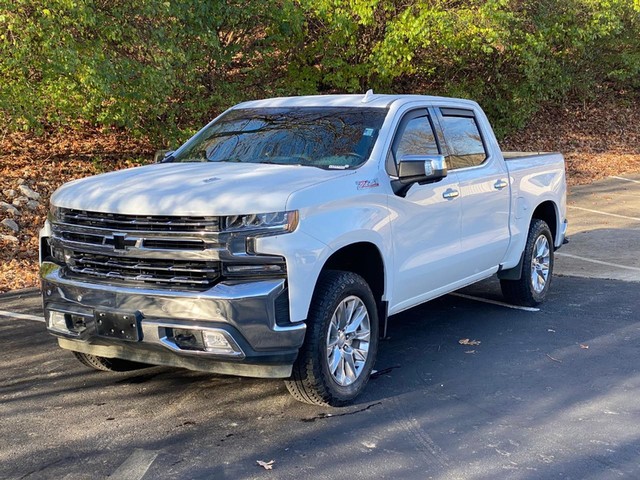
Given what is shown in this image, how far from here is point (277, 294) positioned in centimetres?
458

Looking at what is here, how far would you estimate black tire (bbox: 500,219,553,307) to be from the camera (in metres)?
7.77

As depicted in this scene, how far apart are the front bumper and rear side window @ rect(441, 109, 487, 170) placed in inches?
98.1

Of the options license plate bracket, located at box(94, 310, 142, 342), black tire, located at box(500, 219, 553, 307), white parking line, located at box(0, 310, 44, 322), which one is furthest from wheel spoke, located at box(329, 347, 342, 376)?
white parking line, located at box(0, 310, 44, 322)

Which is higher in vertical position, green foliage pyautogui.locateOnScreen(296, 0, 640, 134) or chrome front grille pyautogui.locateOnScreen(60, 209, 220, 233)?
green foliage pyautogui.locateOnScreen(296, 0, 640, 134)

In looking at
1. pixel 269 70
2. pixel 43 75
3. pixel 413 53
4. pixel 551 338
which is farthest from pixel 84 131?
pixel 551 338

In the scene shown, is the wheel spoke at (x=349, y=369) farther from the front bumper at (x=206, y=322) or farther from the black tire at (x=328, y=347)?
the front bumper at (x=206, y=322)

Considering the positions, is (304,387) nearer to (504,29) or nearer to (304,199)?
(304,199)

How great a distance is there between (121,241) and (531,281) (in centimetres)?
440

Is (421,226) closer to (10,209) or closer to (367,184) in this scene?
(367,184)

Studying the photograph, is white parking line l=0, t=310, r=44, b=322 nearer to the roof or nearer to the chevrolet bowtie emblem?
the roof

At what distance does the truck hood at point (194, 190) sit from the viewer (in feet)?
15.3

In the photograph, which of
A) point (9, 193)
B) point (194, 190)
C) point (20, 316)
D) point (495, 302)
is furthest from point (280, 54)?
point (194, 190)

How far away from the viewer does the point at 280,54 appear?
652 inches

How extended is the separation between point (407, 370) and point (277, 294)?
1.75 metres
